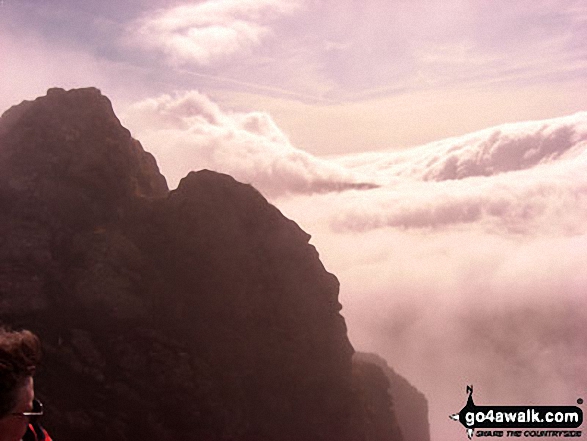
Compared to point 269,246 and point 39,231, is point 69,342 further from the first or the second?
point 269,246

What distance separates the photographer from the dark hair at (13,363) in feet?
19.2

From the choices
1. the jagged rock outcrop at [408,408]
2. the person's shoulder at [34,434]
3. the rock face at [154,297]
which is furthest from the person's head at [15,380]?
the jagged rock outcrop at [408,408]

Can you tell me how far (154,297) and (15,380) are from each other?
5375 cm

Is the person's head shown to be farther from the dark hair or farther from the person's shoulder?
the person's shoulder

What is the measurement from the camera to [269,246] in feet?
213

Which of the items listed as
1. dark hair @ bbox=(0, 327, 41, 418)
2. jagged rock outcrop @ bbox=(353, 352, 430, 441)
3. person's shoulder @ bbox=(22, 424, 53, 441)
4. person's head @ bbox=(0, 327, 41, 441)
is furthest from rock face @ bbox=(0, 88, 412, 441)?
dark hair @ bbox=(0, 327, 41, 418)

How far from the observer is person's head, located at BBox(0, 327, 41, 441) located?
5875 millimetres

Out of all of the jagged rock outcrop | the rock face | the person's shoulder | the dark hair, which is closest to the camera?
the dark hair

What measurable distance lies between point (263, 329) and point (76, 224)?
25381 mm

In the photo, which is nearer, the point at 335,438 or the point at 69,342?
the point at 69,342

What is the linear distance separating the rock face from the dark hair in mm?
47849

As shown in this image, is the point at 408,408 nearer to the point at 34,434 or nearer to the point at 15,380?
the point at 34,434

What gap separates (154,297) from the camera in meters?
57.8

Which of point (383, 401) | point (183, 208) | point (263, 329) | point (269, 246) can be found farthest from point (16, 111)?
point (383, 401)
